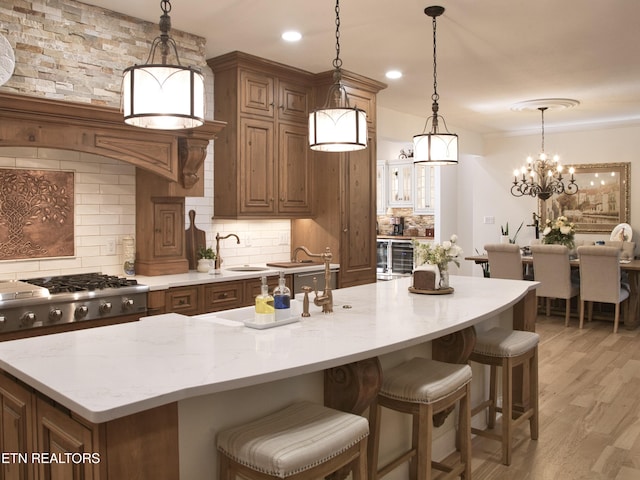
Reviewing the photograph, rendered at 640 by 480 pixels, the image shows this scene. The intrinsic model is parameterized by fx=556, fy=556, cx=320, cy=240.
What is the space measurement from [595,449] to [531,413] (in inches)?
15.5

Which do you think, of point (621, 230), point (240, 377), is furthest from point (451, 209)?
point (240, 377)

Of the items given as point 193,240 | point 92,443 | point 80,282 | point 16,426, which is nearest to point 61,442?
point 92,443

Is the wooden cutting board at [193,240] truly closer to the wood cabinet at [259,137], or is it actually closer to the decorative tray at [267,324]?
the wood cabinet at [259,137]

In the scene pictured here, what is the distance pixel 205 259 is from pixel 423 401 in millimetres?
2626

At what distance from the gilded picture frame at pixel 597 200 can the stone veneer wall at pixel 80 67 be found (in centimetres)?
639

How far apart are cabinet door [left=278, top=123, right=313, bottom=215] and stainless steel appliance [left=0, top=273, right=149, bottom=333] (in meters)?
1.82

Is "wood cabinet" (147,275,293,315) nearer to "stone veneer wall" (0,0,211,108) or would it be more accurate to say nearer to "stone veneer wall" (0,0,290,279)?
"stone veneer wall" (0,0,290,279)

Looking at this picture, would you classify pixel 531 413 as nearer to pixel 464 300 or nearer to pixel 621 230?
pixel 464 300

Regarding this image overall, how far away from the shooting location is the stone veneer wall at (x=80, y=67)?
10.8 feet

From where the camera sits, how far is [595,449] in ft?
10.6

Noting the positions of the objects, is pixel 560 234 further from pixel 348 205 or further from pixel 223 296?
pixel 223 296

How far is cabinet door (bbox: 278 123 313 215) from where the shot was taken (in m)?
5.09

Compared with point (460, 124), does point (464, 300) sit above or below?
below

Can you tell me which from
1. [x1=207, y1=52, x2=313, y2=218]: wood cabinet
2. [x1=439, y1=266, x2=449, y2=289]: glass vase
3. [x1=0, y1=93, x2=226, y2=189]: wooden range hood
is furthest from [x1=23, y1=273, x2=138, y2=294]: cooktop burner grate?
[x1=439, y1=266, x2=449, y2=289]: glass vase
